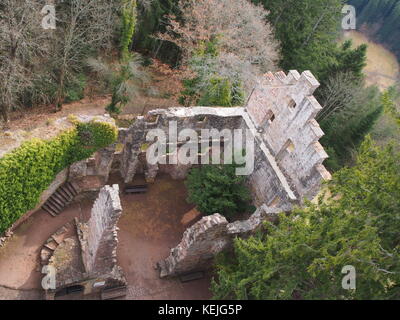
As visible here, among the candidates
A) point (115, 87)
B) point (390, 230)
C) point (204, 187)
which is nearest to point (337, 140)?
point (204, 187)

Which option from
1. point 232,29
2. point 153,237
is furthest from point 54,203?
point 232,29

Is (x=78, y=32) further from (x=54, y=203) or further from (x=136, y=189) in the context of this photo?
(x=54, y=203)

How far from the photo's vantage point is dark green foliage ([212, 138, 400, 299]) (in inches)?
428

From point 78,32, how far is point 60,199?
12.4 metres

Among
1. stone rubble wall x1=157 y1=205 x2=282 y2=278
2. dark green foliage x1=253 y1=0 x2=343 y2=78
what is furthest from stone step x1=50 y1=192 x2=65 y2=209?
dark green foliage x1=253 y1=0 x2=343 y2=78

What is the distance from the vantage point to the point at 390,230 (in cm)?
1124

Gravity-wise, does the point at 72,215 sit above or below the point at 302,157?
below

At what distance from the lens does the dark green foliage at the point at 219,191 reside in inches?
800

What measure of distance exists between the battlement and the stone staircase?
11138mm

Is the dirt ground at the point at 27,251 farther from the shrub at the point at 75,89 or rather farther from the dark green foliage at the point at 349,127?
the dark green foliage at the point at 349,127

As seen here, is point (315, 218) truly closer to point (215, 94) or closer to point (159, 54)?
point (215, 94)

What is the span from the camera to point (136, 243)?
2075 centimetres

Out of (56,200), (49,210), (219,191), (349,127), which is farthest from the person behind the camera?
(349,127)

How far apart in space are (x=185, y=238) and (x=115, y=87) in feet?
44.2
